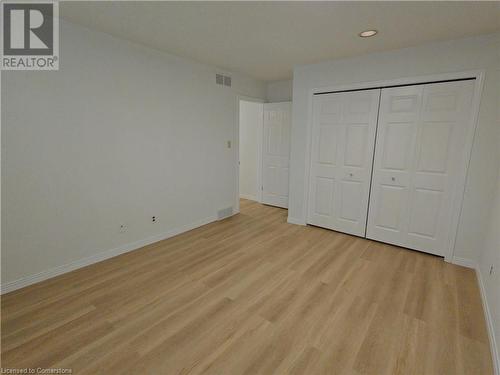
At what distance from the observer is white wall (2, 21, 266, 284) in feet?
7.52

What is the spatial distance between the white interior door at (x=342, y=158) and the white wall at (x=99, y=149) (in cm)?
176

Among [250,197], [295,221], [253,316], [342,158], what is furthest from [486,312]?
[250,197]

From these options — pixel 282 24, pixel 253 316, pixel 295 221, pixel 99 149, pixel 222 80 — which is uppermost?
pixel 282 24

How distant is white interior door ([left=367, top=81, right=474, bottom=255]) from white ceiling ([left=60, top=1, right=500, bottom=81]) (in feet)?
2.13

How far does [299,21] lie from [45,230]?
3238mm

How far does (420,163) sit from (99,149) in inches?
152

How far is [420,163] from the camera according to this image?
3.11m

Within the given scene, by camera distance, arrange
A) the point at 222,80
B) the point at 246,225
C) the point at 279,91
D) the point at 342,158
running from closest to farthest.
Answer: the point at 342,158 → the point at 222,80 → the point at 246,225 → the point at 279,91

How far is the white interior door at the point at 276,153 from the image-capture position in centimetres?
499

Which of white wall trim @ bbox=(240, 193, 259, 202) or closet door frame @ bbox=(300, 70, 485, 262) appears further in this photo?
white wall trim @ bbox=(240, 193, 259, 202)

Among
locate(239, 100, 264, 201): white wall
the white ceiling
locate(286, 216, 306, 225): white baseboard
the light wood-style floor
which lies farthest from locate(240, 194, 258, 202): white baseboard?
the white ceiling

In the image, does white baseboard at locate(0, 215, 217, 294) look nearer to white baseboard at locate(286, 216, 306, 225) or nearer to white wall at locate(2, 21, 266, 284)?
white wall at locate(2, 21, 266, 284)

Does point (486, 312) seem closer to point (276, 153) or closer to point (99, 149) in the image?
→ point (276, 153)

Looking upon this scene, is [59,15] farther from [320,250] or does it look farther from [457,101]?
[457,101]
